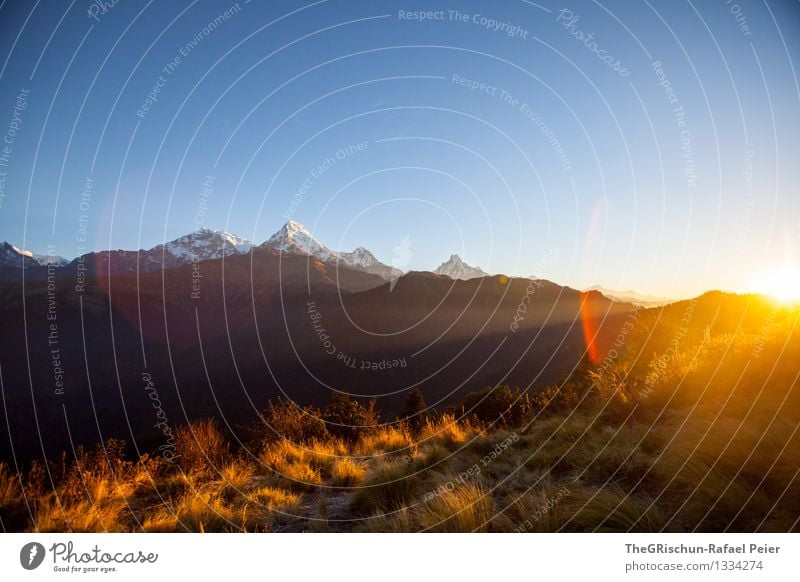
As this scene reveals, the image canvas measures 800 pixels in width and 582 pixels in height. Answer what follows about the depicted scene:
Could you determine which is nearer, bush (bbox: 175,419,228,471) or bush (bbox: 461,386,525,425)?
bush (bbox: 175,419,228,471)

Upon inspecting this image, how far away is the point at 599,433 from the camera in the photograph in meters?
6.59

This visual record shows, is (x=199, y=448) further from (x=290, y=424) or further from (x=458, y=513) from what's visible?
(x=458, y=513)

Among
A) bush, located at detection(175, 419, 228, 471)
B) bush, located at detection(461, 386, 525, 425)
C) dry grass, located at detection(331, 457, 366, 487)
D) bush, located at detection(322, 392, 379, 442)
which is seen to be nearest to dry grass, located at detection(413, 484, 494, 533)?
dry grass, located at detection(331, 457, 366, 487)

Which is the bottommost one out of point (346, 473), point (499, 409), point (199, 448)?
point (499, 409)

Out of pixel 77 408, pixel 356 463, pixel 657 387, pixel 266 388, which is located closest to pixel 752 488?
pixel 657 387

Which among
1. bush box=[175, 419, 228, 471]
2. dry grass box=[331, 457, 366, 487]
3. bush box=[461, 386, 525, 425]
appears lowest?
bush box=[461, 386, 525, 425]

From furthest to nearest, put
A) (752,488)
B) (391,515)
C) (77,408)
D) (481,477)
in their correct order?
(77,408) < (481,477) < (391,515) < (752,488)

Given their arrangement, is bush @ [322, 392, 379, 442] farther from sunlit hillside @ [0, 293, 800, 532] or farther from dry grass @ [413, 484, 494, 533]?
dry grass @ [413, 484, 494, 533]

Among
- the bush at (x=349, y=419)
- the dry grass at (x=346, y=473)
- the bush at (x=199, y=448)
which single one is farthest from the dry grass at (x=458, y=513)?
the bush at (x=349, y=419)

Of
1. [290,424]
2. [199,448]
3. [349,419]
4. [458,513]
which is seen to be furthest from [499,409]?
[199,448]

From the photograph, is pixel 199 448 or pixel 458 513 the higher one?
pixel 458 513

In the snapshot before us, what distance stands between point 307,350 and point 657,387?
642ft

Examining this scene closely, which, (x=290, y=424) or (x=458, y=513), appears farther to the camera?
(x=290, y=424)

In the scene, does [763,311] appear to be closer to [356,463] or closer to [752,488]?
[752,488]
